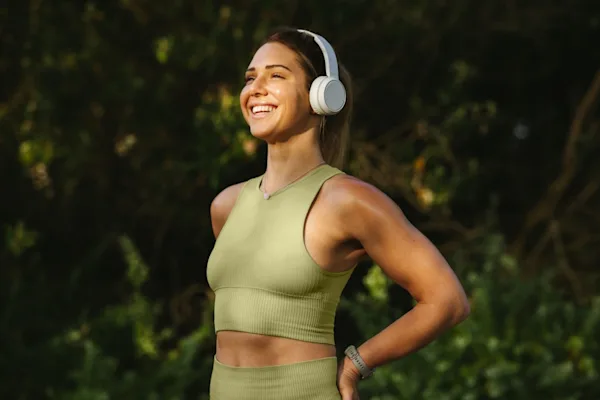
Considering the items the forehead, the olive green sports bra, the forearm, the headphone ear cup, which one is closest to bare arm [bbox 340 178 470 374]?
the forearm

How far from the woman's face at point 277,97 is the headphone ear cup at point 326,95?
36mm

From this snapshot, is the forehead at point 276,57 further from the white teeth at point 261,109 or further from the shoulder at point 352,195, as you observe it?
the shoulder at point 352,195

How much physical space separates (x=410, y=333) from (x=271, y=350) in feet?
1.00

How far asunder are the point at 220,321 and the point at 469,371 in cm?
330

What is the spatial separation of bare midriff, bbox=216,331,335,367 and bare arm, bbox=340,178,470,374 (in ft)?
0.30

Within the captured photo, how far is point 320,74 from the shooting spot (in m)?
2.71

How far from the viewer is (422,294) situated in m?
2.50

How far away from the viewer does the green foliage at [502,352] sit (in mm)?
5586

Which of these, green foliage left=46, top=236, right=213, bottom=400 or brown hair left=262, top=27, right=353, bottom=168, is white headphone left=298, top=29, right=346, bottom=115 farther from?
green foliage left=46, top=236, right=213, bottom=400

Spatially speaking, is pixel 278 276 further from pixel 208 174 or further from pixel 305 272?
pixel 208 174

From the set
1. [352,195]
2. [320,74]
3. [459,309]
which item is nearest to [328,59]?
[320,74]

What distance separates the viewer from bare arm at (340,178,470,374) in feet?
8.13

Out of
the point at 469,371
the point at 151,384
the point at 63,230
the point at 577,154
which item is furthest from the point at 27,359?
the point at 577,154

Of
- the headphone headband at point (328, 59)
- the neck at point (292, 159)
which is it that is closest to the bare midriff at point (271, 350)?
the neck at point (292, 159)
